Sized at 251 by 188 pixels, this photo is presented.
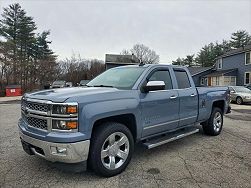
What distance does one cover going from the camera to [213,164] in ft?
15.5

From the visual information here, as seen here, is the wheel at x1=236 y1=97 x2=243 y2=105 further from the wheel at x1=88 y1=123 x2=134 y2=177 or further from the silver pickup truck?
the wheel at x1=88 y1=123 x2=134 y2=177

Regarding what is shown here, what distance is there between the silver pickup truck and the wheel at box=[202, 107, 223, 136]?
1.19 m

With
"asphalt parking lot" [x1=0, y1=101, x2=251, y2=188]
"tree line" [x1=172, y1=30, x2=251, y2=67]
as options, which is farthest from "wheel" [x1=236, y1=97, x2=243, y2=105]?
"tree line" [x1=172, y1=30, x2=251, y2=67]

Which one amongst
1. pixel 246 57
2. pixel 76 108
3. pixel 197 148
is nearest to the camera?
pixel 76 108

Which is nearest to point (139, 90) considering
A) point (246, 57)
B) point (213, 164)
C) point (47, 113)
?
point (47, 113)

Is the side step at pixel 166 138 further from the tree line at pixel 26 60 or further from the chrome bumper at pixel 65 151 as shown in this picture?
the tree line at pixel 26 60

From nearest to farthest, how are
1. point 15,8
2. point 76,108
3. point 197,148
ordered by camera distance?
point 76,108
point 197,148
point 15,8

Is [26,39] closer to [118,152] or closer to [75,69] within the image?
[75,69]

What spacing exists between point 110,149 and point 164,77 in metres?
2.14

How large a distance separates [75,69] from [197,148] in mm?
50167

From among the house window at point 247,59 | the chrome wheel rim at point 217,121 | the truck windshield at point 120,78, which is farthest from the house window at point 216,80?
the truck windshield at point 120,78

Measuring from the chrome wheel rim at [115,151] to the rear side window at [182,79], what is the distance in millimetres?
2110

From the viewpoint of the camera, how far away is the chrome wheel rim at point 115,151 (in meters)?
4.06

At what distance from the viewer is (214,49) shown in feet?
222
